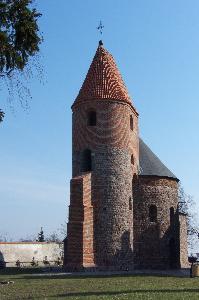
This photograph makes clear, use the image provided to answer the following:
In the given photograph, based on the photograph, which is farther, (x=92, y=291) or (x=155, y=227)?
(x=155, y=227)

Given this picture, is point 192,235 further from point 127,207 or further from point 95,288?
point 95,288

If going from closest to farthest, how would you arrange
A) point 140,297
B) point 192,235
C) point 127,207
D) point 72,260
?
point 140,297 → point 72,260 → point 127,207 → point 192,235

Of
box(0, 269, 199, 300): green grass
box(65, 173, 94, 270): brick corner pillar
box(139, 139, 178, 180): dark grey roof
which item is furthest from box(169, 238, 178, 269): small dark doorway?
box(0, 269, 199, 300): green grass

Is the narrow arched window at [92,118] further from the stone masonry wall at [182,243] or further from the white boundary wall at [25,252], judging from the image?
the white boundary wall at [25,252]

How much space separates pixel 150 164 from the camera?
34.9 metres

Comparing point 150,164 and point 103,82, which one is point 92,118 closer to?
point 103,82

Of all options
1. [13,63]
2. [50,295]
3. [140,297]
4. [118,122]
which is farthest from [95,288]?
[118,122]

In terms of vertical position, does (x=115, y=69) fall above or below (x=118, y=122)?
above

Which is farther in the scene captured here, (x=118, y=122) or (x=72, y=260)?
(x=118, y=122)

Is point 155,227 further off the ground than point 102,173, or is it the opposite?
point 102,173

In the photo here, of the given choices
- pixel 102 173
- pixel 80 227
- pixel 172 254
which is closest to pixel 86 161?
pixel 102 173

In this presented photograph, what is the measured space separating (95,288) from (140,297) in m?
3.94

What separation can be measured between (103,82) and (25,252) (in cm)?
2040

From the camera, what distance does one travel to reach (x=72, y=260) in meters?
28.5
